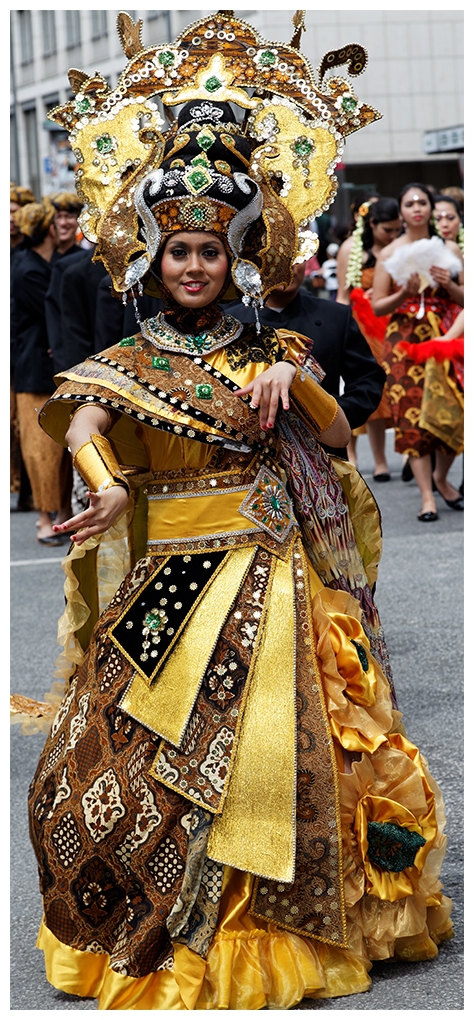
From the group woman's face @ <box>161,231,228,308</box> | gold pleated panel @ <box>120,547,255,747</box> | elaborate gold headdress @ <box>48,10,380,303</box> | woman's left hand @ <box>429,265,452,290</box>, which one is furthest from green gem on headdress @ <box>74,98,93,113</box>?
woman's left hand @ <box>429,265,452,290</box>

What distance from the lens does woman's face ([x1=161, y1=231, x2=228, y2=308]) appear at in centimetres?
321

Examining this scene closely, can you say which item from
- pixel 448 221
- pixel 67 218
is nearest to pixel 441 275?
pixel 448 221

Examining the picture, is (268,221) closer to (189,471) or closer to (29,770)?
(189,471)

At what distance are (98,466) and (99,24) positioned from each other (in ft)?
98.8

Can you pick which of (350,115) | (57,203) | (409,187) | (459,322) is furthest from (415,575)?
(350,115)

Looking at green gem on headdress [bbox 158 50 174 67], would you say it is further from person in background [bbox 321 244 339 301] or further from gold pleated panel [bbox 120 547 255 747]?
person in background [bbox 321 244 339 301]

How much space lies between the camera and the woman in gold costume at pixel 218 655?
304cm

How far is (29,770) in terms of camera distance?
4945 mm

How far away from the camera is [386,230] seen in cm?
1016

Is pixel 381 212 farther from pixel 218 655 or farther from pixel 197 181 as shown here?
pixel 218 655

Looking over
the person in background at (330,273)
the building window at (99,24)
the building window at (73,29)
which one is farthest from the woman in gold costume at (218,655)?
the building window at (73,29)

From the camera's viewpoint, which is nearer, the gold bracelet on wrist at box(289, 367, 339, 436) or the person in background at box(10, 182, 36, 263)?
the gold bracelet on wrist at box(289, 367, 339, 436)

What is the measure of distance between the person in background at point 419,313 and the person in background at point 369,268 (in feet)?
2.30

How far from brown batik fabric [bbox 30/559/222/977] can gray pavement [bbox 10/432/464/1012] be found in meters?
0.20
